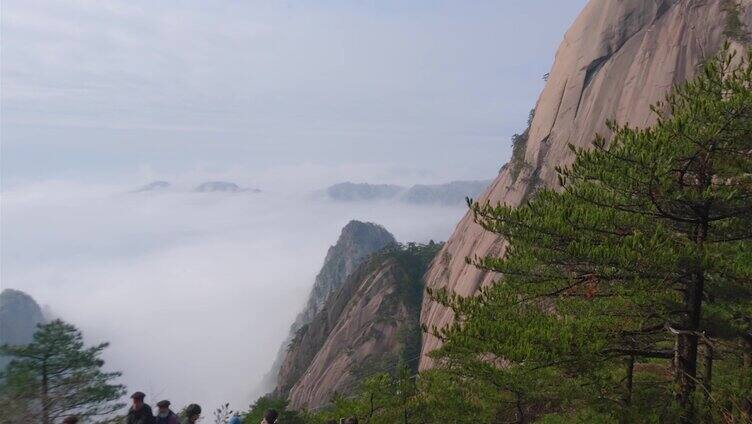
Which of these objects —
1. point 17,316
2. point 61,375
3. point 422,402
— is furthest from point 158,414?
point 17,316

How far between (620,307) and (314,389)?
136 feet

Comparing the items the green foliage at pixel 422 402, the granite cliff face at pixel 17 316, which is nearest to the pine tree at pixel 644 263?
the green foliage at pixel 422 402

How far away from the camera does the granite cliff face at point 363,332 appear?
44.2 metres

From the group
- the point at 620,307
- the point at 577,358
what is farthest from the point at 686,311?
the point at 577,358

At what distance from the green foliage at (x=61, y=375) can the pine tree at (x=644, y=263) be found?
10.5 meters

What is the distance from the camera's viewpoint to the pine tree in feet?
23.3

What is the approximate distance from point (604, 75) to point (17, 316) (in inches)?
5408

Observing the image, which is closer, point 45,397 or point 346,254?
point 45,397

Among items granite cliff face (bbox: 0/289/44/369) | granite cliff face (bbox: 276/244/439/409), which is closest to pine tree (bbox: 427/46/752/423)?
granite cliff face (bbox: 276/244/439/409)

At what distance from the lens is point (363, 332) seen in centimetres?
4878

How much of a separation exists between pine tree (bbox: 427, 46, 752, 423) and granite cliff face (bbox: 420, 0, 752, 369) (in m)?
18.1

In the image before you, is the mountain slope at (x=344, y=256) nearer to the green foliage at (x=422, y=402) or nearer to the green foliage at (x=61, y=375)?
the green foliage at (x=61, y=375)

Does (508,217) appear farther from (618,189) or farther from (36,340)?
(36,340)

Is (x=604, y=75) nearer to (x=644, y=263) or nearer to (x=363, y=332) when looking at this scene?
(x=644, y=263)
